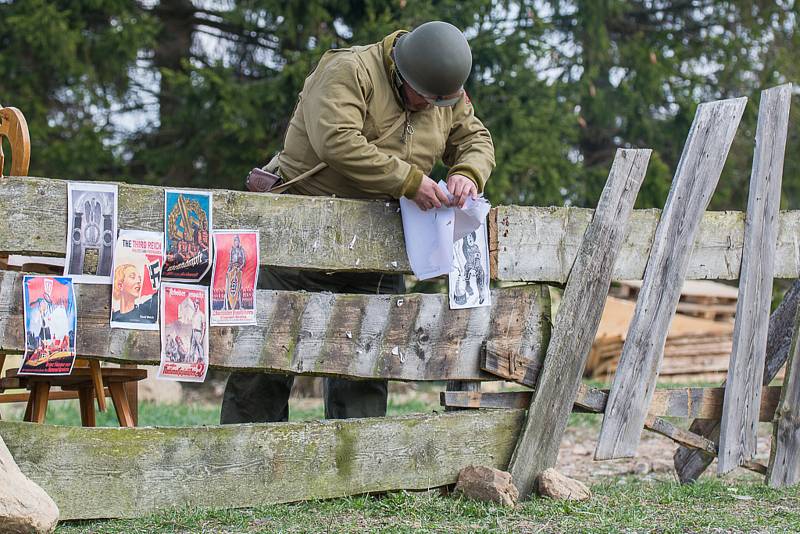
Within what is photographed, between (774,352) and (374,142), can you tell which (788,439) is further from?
(374,142)

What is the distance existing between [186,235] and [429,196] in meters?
1.16

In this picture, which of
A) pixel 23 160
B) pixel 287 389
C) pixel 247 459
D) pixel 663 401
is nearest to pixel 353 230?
pixel 287 389

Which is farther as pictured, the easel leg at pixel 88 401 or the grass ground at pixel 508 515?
the easel leg at pixel 88 401

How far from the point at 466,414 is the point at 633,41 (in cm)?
1131

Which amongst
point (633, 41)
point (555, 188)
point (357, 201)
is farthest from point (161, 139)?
point (357, 201)

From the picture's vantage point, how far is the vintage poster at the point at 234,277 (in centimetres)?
441

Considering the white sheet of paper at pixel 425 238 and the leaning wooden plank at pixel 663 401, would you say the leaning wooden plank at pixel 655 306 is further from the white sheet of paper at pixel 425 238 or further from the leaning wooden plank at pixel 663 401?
the white sheet of paper at pixel 425 238

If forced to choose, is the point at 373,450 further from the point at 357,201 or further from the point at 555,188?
the point at 555,188

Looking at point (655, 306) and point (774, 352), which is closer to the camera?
point (655, 306)

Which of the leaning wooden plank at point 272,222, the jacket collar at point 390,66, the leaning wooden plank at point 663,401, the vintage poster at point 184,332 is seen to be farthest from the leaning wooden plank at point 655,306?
the vintage poster at point 184,332

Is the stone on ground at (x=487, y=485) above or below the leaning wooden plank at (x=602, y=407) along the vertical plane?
below

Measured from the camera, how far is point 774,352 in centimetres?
593

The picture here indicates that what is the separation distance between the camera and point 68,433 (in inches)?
164

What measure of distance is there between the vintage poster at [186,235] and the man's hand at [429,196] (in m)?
1.00
